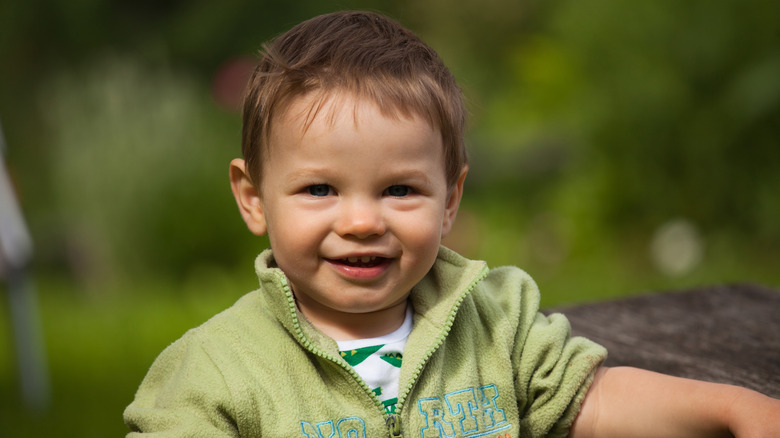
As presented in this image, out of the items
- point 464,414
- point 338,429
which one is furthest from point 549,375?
point 338,429

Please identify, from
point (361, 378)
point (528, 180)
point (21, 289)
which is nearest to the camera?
point (361, 378)

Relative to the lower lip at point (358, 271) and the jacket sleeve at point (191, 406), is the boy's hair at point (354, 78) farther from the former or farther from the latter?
the jacket sleeve at point (191, 406)

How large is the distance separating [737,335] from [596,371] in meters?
0.71

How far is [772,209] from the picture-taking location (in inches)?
197

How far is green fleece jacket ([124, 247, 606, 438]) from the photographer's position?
5.37 feet

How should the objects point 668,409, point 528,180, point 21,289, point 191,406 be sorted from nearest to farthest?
point 191,406, point 668,409, point 21,289, point 528,180

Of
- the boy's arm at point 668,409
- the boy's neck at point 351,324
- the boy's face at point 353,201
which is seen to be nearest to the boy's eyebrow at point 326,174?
the boy's face at point 353,201

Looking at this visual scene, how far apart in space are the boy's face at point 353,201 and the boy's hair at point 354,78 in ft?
0.09

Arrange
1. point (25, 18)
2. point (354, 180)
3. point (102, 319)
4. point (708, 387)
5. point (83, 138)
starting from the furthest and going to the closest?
point (25, 18) < point (83, 138) < point (102, 319) < point (708, 387) < point (354, 180)

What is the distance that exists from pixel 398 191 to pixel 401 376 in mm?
349

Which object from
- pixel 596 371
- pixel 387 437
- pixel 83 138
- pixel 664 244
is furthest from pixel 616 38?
pixel 387 437

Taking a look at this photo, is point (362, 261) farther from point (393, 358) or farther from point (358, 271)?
point (393, 358)

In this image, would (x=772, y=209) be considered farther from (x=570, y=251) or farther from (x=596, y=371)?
(x=596, y=371)

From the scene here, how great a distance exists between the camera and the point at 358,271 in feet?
5.58
